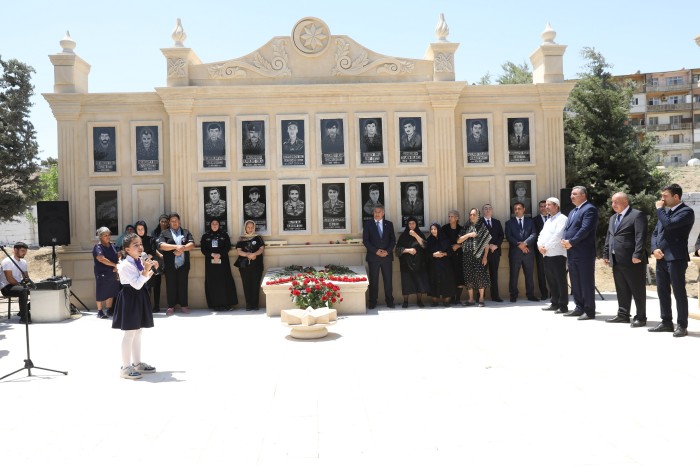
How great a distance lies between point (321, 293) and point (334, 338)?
208 cm

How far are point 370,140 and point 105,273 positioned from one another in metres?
5.98

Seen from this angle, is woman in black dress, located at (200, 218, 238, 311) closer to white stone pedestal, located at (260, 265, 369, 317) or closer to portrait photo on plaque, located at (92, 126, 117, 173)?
white stone pedestal, located at (260, 265, 369, 317)

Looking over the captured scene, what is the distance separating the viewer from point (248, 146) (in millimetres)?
12375

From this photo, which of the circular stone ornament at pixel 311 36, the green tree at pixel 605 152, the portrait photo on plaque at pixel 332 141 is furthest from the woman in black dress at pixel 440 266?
the green tree at pixel 605 152

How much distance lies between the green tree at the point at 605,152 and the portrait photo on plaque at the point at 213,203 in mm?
14053

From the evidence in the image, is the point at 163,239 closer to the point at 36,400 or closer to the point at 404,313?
the point at 404,313

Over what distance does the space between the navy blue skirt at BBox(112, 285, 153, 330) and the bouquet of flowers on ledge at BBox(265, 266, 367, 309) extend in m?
4.05

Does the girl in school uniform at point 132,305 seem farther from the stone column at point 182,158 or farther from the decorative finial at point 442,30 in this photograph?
the decorative finial at point 442,30

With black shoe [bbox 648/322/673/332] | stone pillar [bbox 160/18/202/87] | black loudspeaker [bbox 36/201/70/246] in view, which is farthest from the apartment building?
black loudspeaker [bbox 36/201/70/246]

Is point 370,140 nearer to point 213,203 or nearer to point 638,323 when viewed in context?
point 213,203

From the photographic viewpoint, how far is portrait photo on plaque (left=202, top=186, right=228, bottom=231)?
1230 centimetres

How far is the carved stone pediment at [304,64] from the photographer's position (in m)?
12.4

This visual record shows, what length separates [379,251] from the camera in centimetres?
1148

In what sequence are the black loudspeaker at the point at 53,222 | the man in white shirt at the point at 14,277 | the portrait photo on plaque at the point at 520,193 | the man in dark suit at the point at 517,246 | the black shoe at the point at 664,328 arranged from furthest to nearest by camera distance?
the portrait photo on plaque at the point at 520,193, the man in dark suit at the point at 517,246, the black loudspeaker at the point at 53,222, the man in white shirt at the point at 14,277, the black shoe at the point at 664,328
